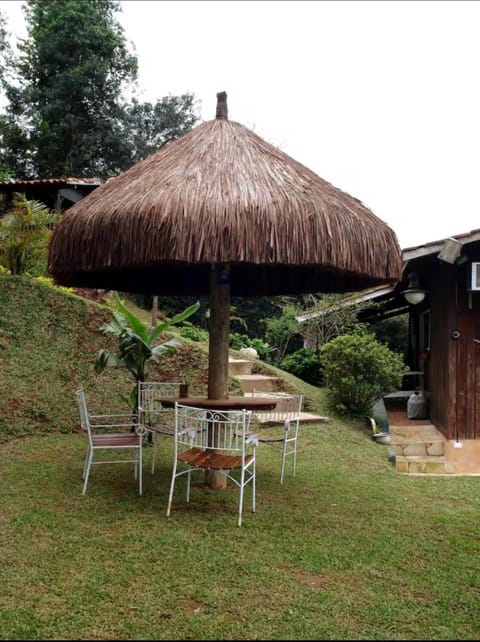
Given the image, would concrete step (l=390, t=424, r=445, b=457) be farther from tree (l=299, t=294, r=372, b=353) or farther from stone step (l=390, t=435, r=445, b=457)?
tree (l=299, t=294, r=372, b=353)

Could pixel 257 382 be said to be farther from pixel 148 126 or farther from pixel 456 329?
pixel 148 126

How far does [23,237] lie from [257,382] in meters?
4.49

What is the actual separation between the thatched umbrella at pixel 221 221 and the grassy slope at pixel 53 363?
2694 millimetres

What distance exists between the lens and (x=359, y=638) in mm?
2602

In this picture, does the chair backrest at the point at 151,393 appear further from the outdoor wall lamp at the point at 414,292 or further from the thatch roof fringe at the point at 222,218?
the outdoor wall lamp at the point at 414,292

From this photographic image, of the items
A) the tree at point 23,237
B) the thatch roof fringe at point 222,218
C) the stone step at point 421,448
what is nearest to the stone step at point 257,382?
the stone step at point 421,448

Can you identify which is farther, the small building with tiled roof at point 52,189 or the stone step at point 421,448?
the small building with tiled roof at point 52,189

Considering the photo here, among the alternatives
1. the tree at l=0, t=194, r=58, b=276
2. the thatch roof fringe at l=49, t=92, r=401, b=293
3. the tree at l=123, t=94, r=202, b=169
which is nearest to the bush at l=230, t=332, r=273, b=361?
the tree at l=0, t=194, r=58, b=276

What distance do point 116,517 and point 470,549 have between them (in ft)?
8.35

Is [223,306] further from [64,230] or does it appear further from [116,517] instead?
[116,517]

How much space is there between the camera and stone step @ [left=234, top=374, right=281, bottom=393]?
31.5ft

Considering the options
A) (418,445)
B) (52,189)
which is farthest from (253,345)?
(52,189)

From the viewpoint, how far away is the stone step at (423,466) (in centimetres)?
724

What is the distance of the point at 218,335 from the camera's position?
5051mm
